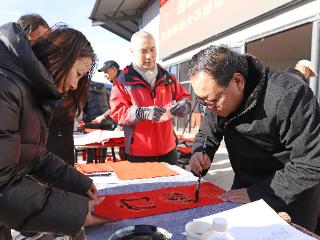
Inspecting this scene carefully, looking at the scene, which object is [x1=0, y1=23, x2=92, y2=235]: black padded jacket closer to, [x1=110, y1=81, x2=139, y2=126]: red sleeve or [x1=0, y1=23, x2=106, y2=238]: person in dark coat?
[x1=0, y1=23, x2=106, y2=238]: person in dark coat

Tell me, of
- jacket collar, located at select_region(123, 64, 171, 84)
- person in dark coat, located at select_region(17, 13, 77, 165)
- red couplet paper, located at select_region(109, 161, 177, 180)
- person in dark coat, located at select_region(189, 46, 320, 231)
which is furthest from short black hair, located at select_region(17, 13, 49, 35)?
person in dark coat, located at select_region(189, 46, 320, 231)

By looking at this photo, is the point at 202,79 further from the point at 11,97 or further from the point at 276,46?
the point at 276,46

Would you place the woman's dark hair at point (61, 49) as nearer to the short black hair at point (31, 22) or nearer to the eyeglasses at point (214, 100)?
the eyeglasses at point (214, 100)

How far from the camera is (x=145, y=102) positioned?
94.2 inches

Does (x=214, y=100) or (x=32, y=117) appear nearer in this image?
(x=32, y=117)

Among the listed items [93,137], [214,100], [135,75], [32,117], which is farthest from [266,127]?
[93,137]

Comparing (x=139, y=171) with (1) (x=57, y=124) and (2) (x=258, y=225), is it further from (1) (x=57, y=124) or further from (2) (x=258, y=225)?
(2) (x=258, y=225)

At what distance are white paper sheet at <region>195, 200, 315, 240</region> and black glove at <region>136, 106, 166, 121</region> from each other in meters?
1.11

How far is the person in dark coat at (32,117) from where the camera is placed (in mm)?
855

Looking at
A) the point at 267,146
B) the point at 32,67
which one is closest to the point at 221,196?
the point at 267,146

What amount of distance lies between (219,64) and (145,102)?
114cm

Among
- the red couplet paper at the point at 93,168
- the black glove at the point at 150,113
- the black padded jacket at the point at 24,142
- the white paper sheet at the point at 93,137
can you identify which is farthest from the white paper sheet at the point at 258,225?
the white paper sheet at the point at 93,137

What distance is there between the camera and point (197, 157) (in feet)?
Result: 5.42

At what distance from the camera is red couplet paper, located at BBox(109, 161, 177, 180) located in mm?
1699
